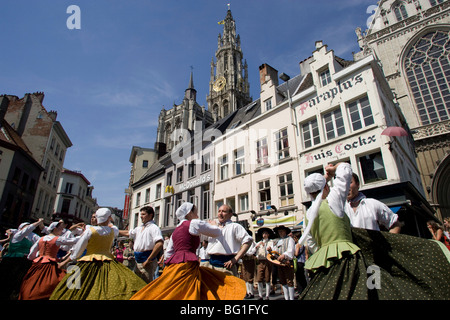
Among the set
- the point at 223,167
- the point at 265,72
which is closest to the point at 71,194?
Result: the point at 223,167

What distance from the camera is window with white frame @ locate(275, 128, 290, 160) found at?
15.3 m

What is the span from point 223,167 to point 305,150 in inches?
268

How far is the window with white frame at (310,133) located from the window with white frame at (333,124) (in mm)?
570

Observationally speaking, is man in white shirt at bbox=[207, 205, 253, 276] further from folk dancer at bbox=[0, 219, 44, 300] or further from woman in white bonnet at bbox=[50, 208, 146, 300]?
folk dancer at bbox=[0, 219, 44, 300]

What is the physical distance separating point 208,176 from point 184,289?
16688 mm

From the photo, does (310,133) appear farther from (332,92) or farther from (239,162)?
(239,162)

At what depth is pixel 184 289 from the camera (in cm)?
315

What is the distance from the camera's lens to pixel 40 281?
15.8 ft

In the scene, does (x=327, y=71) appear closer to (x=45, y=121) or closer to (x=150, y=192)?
(x=150, y=192)

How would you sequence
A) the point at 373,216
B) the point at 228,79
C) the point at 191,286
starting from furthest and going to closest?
the point at 228,79 < the point at 191,286 < the point at 373,216

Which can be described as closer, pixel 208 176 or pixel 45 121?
pixel 208 176

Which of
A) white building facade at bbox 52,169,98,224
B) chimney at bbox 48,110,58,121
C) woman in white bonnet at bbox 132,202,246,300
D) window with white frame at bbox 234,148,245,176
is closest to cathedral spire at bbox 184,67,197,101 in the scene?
white building facade at bbox 52,169,98,224

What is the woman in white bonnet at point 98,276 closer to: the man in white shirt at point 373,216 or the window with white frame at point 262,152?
the man in white shirt at point 373,216
